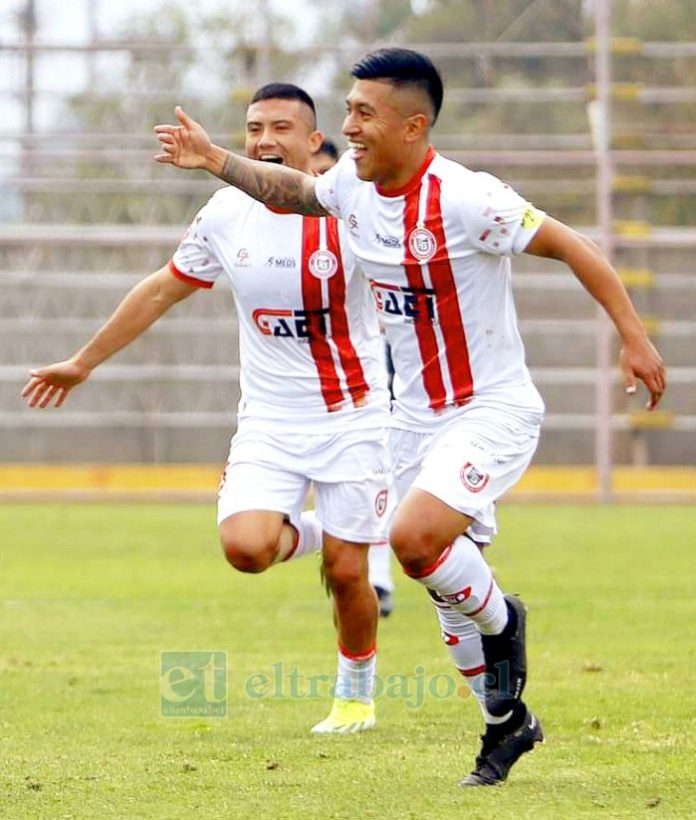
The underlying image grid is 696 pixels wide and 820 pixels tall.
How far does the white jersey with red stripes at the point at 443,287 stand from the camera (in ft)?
20.1

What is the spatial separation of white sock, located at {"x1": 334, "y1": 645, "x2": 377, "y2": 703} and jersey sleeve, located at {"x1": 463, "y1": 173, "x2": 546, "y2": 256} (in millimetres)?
1913

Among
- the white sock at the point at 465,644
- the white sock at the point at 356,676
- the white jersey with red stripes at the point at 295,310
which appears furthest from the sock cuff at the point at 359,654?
the white sock at the point at 465,644

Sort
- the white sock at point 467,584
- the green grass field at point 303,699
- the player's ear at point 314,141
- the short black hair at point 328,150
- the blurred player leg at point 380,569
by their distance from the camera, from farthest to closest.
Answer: the blurred player leg at point 380,569 < the short black hair at point 328,150 < the player's ear at point 314,141 < the white sock at point 467,584 < the green grass field at point 303,699

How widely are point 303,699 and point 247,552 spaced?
1.02m

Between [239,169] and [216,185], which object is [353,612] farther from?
[216,185]

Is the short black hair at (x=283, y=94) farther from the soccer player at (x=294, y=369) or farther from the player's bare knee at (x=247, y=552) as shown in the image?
the player's bare knee at (x=247, y=552)

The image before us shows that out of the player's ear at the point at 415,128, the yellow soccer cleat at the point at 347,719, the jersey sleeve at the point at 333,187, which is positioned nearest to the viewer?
the player's ear at the point at 415,128

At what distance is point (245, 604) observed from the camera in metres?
11.2

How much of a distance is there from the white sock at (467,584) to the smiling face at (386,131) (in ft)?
4.16

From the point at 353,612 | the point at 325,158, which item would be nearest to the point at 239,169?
the point at 353,612

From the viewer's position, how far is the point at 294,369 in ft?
24.4

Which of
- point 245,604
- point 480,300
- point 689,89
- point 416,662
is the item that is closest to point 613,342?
point 689,89
